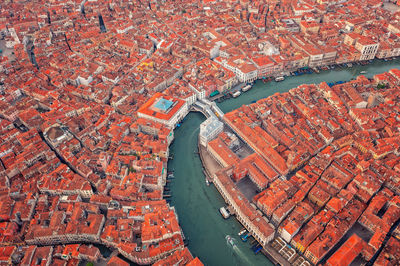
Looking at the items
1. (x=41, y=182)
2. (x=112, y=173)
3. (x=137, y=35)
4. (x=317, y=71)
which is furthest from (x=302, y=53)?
(x=41, y=182)

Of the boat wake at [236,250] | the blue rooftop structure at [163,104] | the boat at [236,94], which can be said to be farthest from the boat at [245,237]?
the boat at [236,94]

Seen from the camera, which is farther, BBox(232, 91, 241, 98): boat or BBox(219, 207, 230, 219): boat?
BBox(232, 91, 241, 98): boat

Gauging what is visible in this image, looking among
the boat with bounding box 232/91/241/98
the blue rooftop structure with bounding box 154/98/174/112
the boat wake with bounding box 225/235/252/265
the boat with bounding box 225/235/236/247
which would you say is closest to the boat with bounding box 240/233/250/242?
the boat wake with bounding box 225/235/252/265

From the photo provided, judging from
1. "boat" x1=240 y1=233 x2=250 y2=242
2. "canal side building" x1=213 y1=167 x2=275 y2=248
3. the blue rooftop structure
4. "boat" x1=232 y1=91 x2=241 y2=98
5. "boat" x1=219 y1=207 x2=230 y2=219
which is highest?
the blue rooftop structure

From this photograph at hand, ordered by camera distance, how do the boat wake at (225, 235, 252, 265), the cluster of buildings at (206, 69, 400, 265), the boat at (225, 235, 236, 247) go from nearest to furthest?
the cluster of buildings at (206, 69, 400, 265)
the boat wake at (225, 235, 252, 265)
the boat at (225, 235, 236, 247)

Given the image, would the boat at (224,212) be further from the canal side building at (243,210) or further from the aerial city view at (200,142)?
the canal side building at (243,210)

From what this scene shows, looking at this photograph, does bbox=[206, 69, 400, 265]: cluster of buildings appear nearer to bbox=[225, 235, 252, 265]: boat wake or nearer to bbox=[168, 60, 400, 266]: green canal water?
bbox=[168, 60, 400, 266]: green canal water

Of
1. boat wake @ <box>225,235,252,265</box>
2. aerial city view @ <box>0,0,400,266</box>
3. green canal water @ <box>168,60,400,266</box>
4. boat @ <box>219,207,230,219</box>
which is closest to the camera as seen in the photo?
boat wake @ <box>225,235,252,265</box>

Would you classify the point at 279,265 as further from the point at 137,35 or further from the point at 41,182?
the point at 137,35

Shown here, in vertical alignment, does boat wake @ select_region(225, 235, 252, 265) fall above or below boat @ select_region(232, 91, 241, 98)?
below
